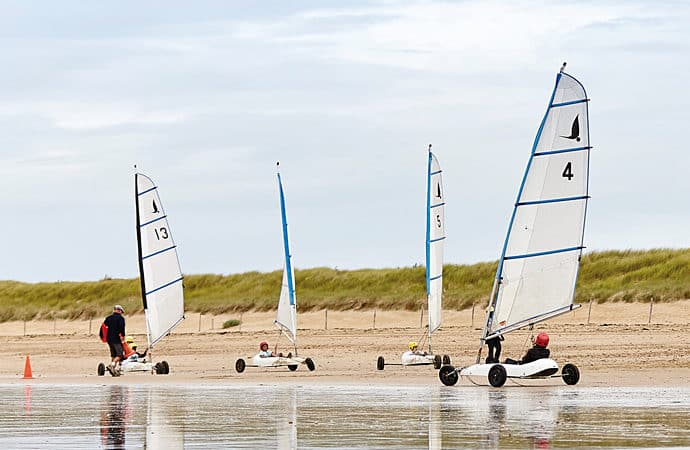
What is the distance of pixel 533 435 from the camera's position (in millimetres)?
14477

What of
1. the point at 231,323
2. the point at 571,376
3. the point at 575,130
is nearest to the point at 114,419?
the point at 571,376

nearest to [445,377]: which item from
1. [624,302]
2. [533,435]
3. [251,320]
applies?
[533,435]

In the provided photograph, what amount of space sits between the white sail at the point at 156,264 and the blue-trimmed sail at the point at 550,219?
13799 millimetres

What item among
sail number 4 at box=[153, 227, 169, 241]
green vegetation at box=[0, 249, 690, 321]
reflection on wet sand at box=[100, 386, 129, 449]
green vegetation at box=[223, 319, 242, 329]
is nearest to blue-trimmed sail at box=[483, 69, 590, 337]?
reflection on wet sand at box=[100, 386, 129, 449]

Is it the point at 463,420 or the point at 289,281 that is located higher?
the point at 289,281

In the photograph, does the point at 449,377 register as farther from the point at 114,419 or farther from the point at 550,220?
the point at 114,419

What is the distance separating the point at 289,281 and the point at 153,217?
13.8 ft

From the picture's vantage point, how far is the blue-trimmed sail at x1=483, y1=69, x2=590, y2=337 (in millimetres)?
25047

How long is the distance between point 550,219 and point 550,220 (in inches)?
0.7

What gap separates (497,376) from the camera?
913 inches

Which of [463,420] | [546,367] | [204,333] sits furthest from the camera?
[204,333]

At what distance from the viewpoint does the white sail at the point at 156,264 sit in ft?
121

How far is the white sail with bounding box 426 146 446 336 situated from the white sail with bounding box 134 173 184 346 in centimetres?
691

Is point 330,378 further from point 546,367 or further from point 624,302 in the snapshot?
point 624,302
